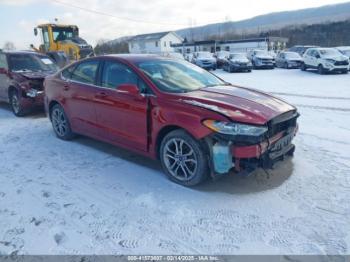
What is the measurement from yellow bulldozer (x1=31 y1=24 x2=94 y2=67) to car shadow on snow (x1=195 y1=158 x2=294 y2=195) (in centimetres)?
1513

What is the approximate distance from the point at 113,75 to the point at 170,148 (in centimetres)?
158

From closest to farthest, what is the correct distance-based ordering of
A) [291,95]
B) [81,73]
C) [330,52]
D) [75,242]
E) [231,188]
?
[75,242] < [231,188] < [81,73] < [291,95] < [330,52]

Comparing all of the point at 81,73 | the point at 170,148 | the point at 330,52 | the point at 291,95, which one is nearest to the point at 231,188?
the point at 170,148

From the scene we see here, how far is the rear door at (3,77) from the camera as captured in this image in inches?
339

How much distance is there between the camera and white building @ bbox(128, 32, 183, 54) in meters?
65.2

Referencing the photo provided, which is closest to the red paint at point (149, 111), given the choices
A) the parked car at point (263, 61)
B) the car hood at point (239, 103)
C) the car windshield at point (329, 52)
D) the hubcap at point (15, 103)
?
the car hood at point (239, 103)

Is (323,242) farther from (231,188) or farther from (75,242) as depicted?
(75,242)

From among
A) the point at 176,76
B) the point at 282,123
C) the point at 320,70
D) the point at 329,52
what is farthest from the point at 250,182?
the point at 329,52

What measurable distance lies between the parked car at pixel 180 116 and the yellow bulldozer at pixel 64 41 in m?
13.1

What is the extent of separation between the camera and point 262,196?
374 centimetres

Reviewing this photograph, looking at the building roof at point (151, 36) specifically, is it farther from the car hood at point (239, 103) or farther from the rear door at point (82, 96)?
the car hood at point (239, 103)

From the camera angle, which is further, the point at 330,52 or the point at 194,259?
the point at 330,52

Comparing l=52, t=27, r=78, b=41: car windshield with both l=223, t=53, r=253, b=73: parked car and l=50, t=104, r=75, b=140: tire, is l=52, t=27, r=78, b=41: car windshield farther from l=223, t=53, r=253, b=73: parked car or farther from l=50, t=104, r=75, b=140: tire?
l=50, t=104, r=75, b=140: tire

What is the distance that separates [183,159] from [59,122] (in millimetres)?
3203
